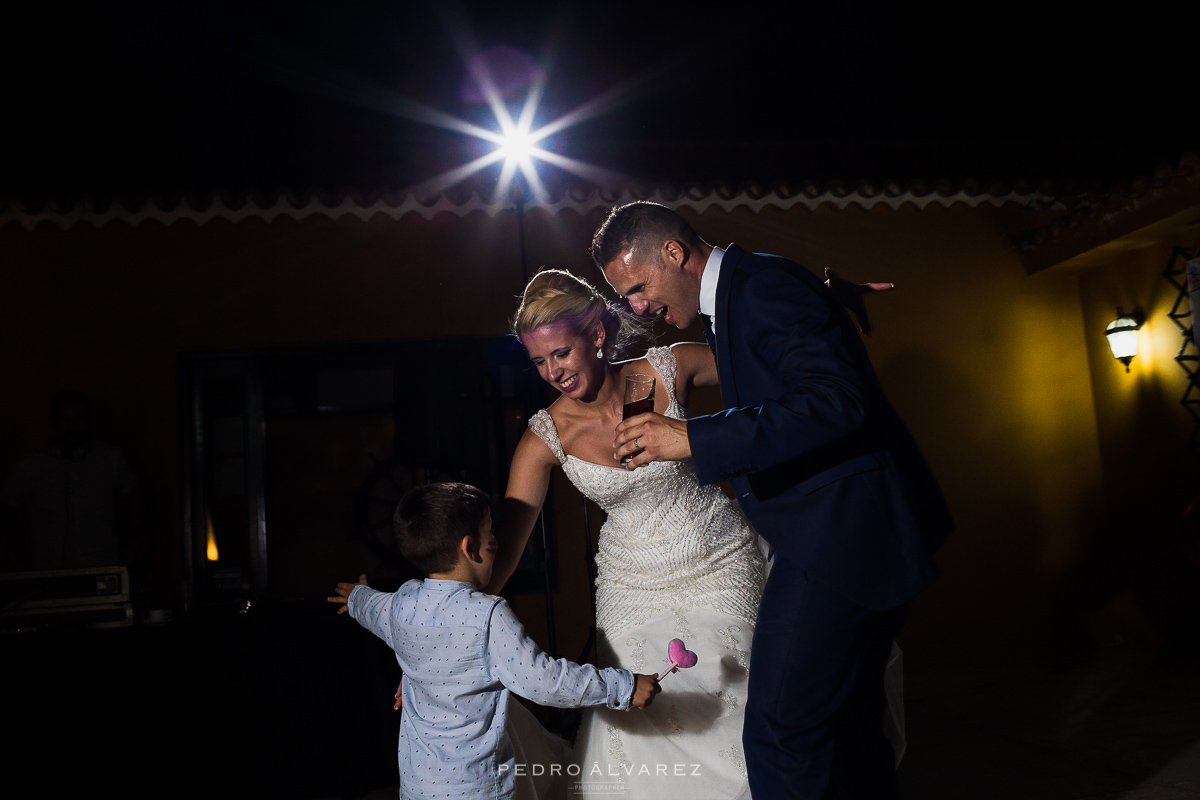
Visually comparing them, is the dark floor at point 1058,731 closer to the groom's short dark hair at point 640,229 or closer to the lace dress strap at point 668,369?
the lace dress strap at point 668,369

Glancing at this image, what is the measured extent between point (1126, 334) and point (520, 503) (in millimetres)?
4842

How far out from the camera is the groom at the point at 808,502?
65.2 inches

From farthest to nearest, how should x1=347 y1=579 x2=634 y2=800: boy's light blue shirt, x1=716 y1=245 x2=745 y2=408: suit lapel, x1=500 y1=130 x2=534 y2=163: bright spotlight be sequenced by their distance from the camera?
x1=500 y1=130 x2=534 y2=163: bright spotlight
x1=347 y1=579 x2=634 y2=800: boy's light blue shirt
x1=716 y1=245 x2=745 y2=408: suit lapel

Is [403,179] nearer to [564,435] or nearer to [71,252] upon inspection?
[71,252]

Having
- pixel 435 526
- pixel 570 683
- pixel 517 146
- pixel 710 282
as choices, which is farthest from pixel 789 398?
pixel 517 146

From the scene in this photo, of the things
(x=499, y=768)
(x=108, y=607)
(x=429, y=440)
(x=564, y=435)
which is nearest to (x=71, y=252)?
(x=429, y=440)

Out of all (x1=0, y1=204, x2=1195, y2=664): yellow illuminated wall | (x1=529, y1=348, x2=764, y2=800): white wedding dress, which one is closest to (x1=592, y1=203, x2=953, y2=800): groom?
(x1=529, y1=348, x2=764, y2=800): white wedding dress

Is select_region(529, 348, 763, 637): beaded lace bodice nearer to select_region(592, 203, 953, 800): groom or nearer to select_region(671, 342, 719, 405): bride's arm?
select_region(671, 342, 719, 405): bride's arm

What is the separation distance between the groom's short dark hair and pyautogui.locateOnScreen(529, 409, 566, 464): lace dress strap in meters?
0.89

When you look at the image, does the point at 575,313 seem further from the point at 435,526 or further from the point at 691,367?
the point at 435,526

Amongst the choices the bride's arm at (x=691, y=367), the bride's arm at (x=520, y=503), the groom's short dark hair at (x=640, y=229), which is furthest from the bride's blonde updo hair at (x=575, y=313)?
the groom's short dark hair at (x=640, y=229)

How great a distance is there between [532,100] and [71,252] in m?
3.21

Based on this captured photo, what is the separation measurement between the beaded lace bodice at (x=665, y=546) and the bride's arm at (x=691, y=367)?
0.68ft

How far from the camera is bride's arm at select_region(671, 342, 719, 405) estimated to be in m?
3.12
